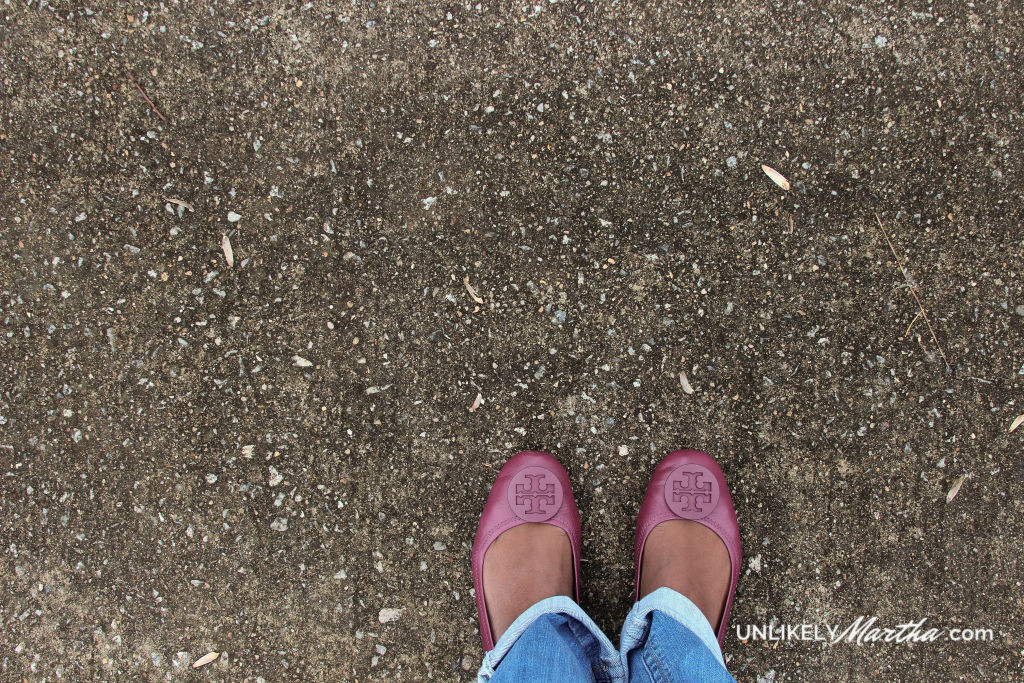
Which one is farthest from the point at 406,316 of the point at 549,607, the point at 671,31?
the point at 671,31

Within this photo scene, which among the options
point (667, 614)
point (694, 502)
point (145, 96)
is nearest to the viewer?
point (667, 614)

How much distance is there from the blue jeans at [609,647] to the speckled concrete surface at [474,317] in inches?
8.6

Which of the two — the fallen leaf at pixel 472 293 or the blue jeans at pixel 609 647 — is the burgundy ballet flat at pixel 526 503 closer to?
the blue jeans at pixel 609 647

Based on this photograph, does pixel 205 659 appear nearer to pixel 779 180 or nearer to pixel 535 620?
pixel 535 620

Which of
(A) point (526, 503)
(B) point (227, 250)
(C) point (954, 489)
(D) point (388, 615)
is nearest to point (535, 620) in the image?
(A) point (526, 503)

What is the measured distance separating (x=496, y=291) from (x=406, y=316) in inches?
13.0

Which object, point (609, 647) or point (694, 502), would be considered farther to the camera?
point (694, 502)

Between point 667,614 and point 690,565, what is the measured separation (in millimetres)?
218

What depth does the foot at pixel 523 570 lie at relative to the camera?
1.89 m

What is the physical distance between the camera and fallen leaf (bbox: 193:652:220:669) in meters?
1.96

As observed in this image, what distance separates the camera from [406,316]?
196cm

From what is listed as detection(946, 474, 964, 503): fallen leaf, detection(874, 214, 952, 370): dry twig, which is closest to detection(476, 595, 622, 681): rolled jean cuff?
detection(946, 474, 964, 503): fallen leaf

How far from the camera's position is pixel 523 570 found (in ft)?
6.24

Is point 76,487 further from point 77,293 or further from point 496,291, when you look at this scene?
point 496,291
